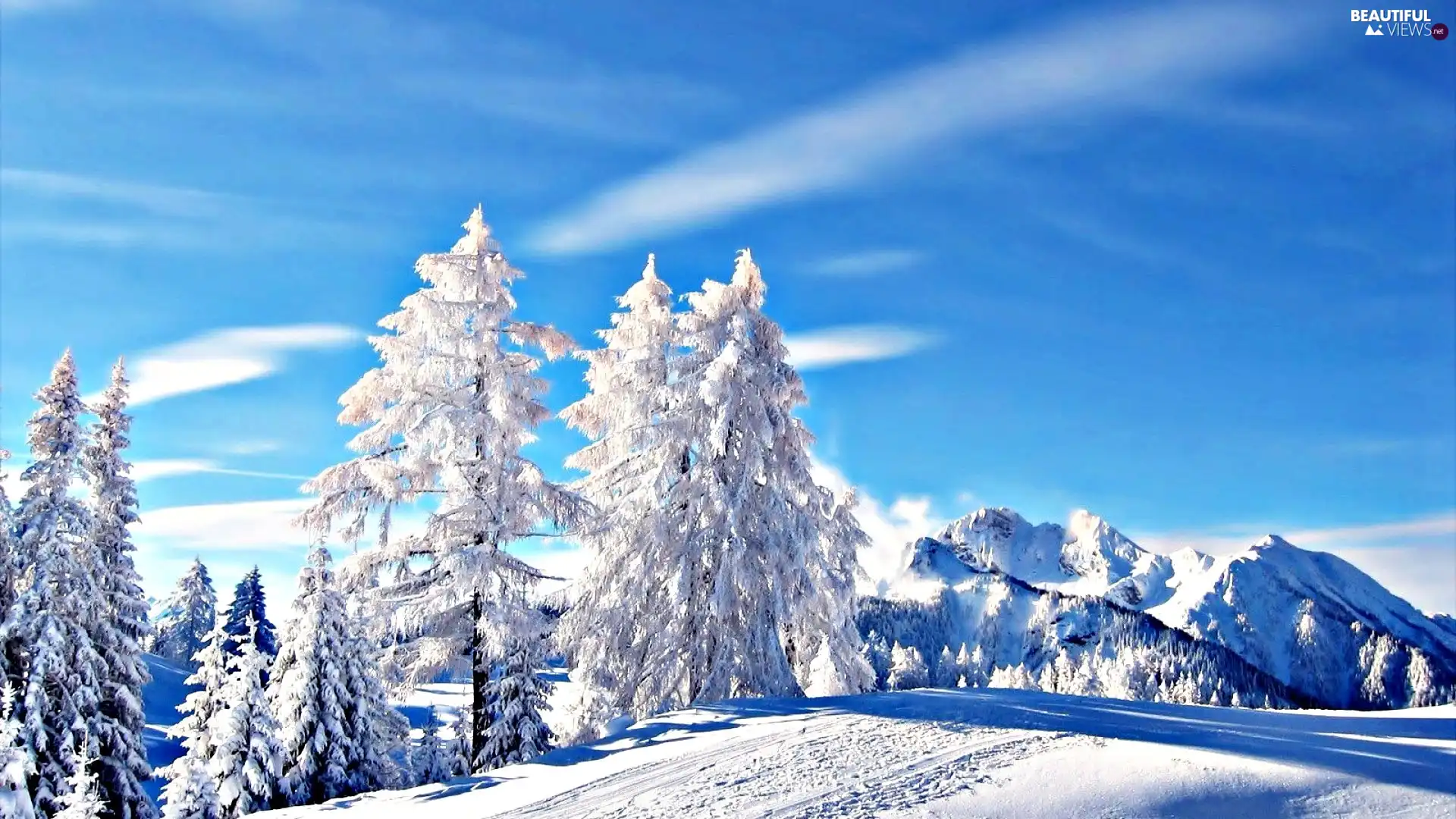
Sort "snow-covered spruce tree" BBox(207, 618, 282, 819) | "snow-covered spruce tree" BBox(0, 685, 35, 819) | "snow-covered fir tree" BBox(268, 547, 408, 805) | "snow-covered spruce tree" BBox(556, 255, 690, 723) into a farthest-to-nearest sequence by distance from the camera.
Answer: "snow-covered fir tree" BBox(268, 547, 408, 805) < "snow-covered spruce tree" BBox(207, 618, 282, 819) < "snow-covered spruce tree" BBox(556, 255, 690, 723) < "snow-covered spruce tree" BBox(0, 685, 35, 819)

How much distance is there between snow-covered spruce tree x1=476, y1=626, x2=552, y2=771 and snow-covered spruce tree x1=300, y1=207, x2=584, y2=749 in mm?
375

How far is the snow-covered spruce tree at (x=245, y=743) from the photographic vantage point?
21.7 m

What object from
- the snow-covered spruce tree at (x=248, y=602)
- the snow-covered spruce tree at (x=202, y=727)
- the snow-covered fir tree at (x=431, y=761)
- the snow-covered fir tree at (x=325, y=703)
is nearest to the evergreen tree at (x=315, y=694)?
the snow-covered fir tree at (x=325, y=703)

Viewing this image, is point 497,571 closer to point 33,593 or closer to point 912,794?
point 912,794

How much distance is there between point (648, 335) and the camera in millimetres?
22609

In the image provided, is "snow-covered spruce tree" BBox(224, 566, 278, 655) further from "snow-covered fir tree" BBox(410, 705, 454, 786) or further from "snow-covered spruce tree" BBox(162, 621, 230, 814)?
"snow-covered fir tree" BBox(410, 705, 454, 786)

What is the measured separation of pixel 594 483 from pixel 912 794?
12.7m

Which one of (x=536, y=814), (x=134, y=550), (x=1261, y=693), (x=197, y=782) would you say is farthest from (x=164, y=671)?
(x=1261, y=693)

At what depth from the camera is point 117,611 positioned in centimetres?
2636

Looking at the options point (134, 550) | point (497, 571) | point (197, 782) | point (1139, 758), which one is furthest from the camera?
point (134, 550)

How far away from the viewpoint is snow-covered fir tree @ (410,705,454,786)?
808 inches

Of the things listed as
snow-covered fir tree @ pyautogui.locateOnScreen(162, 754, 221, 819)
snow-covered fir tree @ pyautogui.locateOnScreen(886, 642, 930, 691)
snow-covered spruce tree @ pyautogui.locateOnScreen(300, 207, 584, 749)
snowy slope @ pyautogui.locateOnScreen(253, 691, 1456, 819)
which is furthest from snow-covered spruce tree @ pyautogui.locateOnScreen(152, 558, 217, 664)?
snowy slope @ pyautogui.locateOnScreen(253, 691, 1456, 819)

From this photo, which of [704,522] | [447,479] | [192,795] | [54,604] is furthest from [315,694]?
[704,522]

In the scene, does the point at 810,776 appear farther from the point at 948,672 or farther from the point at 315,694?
the point at 948,672
